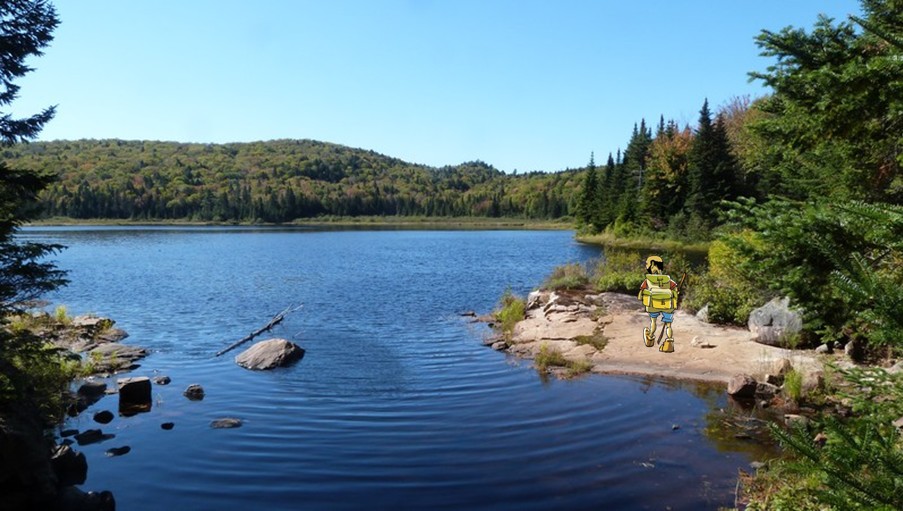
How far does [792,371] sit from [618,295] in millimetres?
12731

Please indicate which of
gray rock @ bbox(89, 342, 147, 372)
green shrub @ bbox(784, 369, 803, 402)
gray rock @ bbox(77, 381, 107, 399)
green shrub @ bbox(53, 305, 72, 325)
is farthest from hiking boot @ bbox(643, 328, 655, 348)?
green shrub @ bbox(53, 305, 72, 325)

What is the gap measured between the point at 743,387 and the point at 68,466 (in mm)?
15967

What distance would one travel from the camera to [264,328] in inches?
1073

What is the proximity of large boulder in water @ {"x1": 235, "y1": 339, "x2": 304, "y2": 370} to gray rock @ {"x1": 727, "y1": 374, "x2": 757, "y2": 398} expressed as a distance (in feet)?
46.4

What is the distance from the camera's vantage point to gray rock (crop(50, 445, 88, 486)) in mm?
12165

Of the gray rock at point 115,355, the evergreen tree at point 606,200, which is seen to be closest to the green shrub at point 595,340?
the gray rock at point 115,355

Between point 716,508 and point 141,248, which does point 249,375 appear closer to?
point 716,508

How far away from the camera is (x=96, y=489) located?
1179 cm

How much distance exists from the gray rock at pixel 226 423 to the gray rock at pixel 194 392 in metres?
2.43

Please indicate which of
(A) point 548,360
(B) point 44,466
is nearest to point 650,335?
(A) point 548,360

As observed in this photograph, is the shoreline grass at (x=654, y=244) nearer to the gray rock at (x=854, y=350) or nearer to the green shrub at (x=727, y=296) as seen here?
the green shrub at (x=727, y=296)

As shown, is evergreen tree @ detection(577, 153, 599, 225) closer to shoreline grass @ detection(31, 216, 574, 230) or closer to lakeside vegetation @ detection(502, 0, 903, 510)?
shoreline grass @ detection(31, 216, 574, 230)

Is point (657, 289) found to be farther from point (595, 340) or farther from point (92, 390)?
point (92, 390)

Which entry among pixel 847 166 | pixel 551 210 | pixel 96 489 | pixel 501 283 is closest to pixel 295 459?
pixel 96 489
